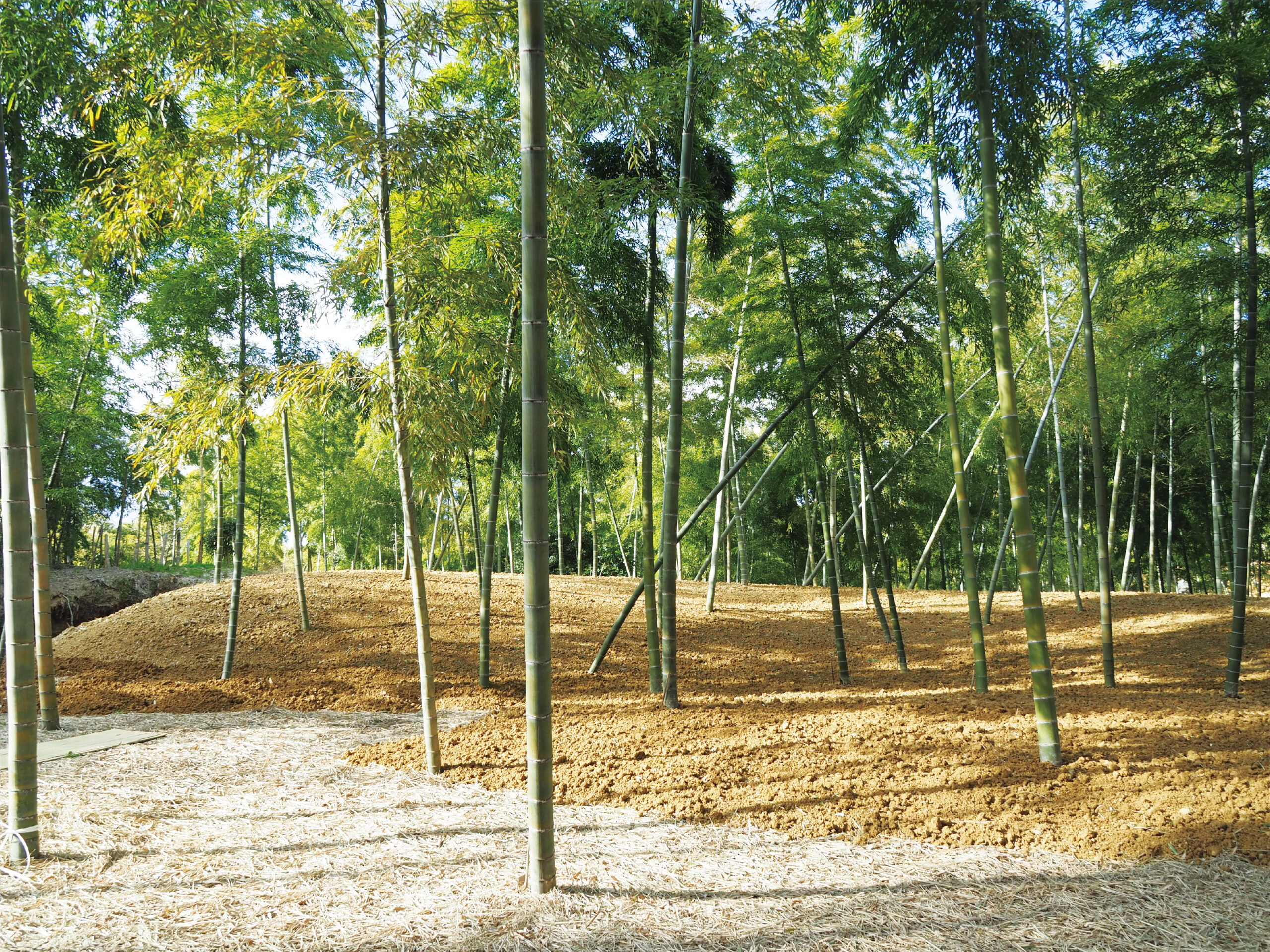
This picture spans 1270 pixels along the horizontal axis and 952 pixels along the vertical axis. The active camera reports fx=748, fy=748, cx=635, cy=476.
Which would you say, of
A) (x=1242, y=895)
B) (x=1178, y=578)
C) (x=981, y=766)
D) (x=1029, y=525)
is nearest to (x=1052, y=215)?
(x=1029, y=525)

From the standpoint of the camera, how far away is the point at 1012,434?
3.32m

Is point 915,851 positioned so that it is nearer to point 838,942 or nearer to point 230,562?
point 838,942

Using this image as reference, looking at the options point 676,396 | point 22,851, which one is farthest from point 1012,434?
point 22,851

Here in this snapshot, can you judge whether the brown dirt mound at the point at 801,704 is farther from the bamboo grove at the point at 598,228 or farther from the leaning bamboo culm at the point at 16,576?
the leaning bamboo culm at the point at 16,576

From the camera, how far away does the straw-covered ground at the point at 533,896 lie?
84.4 inches

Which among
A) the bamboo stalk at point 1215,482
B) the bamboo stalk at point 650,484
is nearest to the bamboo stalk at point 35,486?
the bamboo stalk at point 650,484

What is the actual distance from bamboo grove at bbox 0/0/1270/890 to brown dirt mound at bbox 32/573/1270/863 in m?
0.37

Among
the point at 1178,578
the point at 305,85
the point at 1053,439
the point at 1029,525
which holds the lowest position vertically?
the point at 1178,578

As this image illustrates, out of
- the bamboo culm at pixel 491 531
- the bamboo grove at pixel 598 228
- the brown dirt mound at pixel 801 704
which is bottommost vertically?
the brown dirt mound at pixel 801 704

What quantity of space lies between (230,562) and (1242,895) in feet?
72.0

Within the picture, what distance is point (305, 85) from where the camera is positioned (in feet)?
11.5

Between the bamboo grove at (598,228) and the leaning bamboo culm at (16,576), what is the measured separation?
0.01 metres

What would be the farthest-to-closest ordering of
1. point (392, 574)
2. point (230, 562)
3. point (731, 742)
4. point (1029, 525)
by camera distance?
point (230, 562)
point (392, 574)
point (731, 742)
point (1029, 525)

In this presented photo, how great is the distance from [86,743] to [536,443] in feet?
12.7
